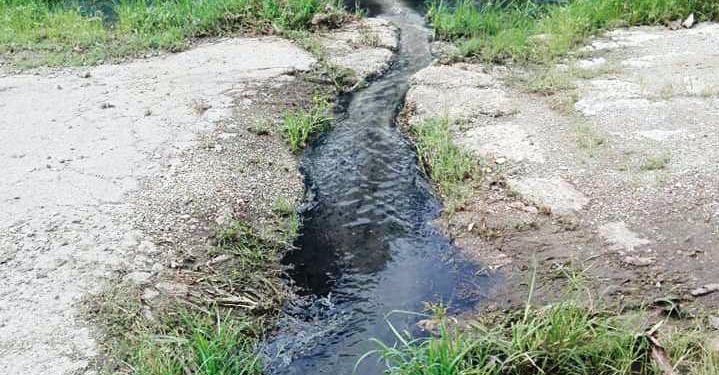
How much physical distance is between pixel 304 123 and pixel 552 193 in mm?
1941

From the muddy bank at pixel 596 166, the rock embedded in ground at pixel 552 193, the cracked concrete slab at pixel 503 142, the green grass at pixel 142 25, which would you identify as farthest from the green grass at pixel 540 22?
the rock embedded in ground at pixel 552 193

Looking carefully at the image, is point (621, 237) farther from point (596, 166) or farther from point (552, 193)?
point (596, 166)

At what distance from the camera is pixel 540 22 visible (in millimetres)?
6867

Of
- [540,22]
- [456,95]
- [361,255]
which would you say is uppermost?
[540,22]

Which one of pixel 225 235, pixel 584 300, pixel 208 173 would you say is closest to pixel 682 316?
pixel 584 300

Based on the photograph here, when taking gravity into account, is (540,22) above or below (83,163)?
above

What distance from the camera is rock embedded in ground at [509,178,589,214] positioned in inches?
A: 158

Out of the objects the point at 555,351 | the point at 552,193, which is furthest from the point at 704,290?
the point at 552,193

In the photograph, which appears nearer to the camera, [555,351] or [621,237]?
[555,351]

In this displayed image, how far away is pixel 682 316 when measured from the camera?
Result: 3.18 metres

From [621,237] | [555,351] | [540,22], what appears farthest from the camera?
[540,22]

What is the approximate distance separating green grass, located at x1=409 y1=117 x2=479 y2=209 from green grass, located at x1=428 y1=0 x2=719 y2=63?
1590mm

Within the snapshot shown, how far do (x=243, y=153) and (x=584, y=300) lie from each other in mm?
2528

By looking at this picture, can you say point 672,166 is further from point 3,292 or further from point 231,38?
point 231,38
